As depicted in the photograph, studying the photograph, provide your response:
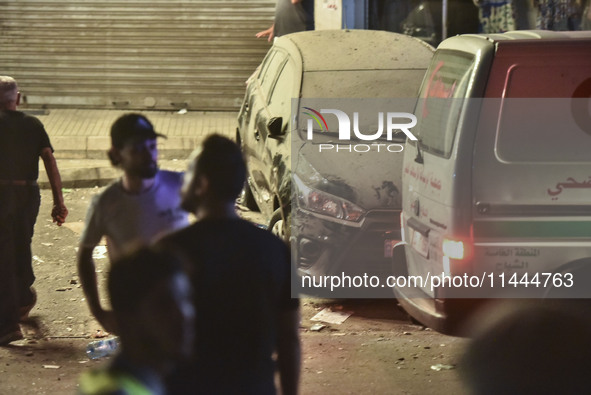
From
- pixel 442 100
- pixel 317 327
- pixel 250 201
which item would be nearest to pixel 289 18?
pixel 250 201

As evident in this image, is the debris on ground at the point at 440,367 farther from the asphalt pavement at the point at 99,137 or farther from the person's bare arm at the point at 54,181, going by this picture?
the asphalt pavement at the point at 99,137

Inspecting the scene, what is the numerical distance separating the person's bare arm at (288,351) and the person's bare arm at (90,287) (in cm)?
98

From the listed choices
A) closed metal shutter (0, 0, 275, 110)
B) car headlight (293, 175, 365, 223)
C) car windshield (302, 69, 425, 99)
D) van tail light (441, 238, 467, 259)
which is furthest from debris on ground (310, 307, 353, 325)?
closed metal shutter (0, 0, 275, 110)

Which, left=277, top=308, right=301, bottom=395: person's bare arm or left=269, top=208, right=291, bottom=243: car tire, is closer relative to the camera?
left=277, top=308, right=301, bottom=395: person's bare arm

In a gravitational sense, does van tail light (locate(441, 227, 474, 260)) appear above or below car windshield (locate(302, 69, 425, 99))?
below

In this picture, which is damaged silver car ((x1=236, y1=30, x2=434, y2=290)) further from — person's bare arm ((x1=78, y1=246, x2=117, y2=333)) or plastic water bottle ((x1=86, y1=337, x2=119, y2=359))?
person's bare arm ((x1=78, y1=246, x2=117, y2=333))

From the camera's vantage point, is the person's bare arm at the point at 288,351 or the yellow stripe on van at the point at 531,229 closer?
the person's bare arm at the point at 288,351

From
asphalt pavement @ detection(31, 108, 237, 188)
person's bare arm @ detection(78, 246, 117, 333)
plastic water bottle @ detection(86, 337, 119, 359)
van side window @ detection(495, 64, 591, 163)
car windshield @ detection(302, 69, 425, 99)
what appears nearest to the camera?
person's bare arm @ detection(78, 246, 117, 333)

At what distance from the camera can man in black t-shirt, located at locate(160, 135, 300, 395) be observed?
3.22 meters

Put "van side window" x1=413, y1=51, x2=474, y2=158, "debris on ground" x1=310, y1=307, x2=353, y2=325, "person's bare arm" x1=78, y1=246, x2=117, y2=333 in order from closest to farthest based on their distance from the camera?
"person's bare arm" x1=78, y1=246, x2=117, y2=333, "van side window" x1=413, y1=51, x2=474, y2=158, "debris on ground" x1=310, y1=307, x2=353, y2=325

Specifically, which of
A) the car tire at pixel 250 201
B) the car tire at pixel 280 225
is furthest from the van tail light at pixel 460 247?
the car tire at pixel 250 201

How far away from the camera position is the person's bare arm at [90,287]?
169 inches

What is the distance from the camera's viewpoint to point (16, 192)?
23.2ft

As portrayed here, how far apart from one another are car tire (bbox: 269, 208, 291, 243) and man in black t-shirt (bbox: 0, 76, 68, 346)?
1.61m
